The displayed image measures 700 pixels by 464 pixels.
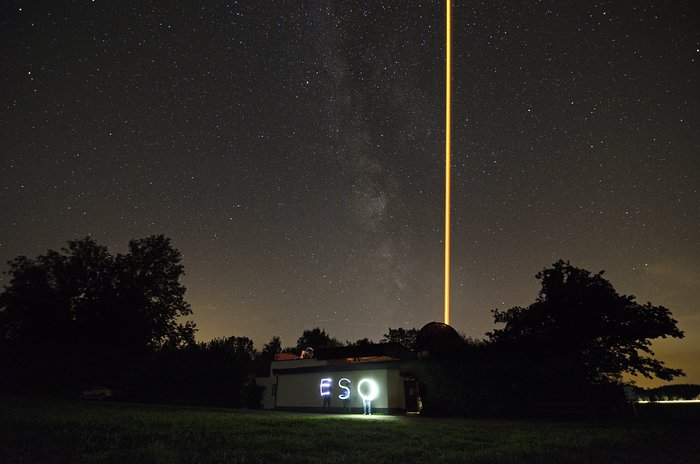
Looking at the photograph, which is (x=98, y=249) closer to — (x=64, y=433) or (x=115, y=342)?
(x=115, y=342)

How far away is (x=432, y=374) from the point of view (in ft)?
82.2

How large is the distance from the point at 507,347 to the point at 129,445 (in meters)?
26.5

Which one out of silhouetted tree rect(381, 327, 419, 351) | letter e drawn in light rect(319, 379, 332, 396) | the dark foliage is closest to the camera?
letter e drawn in light rect(319, 379, 332, 396)

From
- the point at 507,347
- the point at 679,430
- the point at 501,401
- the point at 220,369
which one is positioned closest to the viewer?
the point at 679,430

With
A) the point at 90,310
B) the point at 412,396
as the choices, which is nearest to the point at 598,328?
the point at 412,396

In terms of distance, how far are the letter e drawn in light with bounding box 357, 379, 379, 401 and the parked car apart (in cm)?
2639

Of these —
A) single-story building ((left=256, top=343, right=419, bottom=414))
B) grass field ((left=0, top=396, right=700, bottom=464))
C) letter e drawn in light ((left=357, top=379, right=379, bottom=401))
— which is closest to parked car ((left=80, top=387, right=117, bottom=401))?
single-story building ((left=256, top=343, right=419, bottom=414))

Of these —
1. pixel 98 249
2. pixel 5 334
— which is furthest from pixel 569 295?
pixel 5 334

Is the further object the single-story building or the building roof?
the building roof

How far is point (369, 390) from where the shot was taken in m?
25.6

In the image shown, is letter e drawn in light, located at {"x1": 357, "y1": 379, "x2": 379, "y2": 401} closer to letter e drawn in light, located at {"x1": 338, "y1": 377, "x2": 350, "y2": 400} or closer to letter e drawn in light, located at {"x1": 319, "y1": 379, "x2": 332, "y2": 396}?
letter e drawn in light, located at {"x1": 338, "y1": 377, "x2": 350, "y2": 400}

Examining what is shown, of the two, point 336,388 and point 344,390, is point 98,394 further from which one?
point 344,390

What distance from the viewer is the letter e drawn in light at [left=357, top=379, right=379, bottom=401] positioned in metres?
25.1

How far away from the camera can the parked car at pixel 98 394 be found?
38.8 meters
